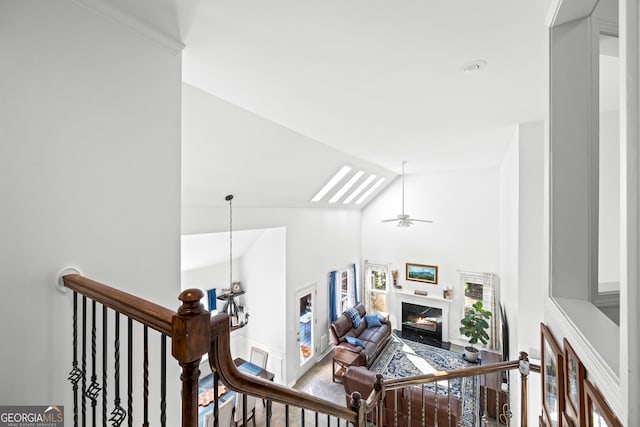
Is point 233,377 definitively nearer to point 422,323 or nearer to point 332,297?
point 332,297

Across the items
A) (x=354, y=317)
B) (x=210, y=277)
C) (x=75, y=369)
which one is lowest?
(x=354, y=317)

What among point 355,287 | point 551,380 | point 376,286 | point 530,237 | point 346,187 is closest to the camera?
point 551,380

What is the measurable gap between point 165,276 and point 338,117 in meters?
2.18

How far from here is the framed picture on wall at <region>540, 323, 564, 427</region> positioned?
1133 mm

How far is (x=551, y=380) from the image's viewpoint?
4.23ft

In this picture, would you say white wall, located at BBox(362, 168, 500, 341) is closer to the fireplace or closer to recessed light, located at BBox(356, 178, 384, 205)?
the fireplace

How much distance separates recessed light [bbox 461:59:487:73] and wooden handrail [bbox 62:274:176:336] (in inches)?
86.5

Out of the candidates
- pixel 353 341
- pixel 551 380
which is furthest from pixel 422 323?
pixel 551 380

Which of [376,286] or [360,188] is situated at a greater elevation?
[360,188]

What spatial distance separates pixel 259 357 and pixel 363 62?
5880mm

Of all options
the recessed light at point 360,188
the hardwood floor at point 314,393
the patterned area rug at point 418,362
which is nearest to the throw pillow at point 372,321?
the patterned area rug at point 418,362

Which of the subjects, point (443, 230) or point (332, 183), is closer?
point (332, 183)

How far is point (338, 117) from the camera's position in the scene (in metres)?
2.97

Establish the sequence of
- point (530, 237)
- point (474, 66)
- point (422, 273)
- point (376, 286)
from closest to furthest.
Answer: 1. point (474, 66)
2. point (530, 237)
3. point (422, 273)
4. point (376, 286)
